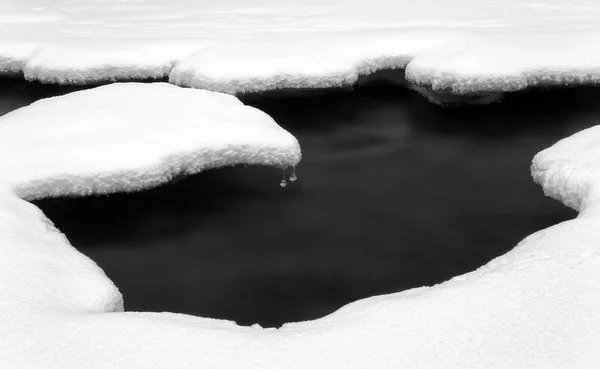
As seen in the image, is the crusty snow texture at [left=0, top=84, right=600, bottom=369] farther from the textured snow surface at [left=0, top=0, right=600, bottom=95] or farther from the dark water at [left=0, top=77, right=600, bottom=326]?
the textured snow surface at [left=0, top=0, right=600, bottom=95]

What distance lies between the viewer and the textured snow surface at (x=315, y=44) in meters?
4.34

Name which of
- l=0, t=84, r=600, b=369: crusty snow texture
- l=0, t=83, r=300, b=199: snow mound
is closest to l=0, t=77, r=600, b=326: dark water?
l=0, t=83, r=300, b=199: snow mound

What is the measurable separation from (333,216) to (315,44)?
69.9 inches

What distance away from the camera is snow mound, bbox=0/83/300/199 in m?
3.06

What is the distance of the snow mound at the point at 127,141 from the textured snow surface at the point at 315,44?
2.47 ft

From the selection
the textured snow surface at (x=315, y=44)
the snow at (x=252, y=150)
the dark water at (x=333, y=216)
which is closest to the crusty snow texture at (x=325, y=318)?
the snow at (x=252, y=150)

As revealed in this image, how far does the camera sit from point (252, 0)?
23.2 ft

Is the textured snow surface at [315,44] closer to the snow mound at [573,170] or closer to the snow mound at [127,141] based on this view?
the snow mound at [127,141]

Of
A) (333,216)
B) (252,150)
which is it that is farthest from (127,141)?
(333,216)

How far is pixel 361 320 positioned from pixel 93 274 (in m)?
1.03

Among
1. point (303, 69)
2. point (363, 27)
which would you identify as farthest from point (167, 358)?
point (363, 27)

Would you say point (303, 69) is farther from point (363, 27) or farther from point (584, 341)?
point (584, 341)

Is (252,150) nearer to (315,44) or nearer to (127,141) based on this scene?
(127,141)

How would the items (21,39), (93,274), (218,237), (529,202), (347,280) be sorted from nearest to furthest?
(93,274) < (347,280) < (218,237) < (529,202) < (21,39)
